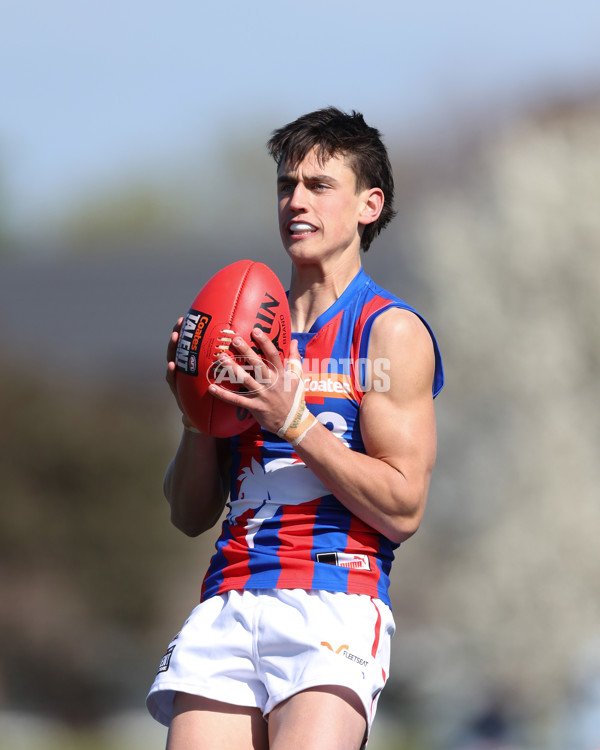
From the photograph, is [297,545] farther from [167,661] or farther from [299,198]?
[299,198]

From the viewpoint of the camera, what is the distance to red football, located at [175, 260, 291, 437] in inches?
79.3

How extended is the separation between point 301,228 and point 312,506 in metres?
0.69

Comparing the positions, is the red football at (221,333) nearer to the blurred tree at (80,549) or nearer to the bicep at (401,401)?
the bicep at (401,401)

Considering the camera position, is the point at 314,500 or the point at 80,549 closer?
the point at 314,500

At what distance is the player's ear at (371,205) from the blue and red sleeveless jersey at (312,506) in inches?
9.9

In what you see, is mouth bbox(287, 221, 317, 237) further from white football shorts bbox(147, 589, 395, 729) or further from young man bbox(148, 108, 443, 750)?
white football shorts bbox(147, 589, 395, 729)

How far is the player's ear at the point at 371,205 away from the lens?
91.7 inches

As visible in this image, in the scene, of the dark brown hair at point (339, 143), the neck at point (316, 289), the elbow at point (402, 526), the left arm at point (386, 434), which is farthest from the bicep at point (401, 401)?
the dark brown hair at point (339, 143)

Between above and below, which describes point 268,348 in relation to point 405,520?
above

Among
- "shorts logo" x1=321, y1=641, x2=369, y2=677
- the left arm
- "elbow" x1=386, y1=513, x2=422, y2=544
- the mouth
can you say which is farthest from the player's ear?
"shorts logo" x1=321, y1=641, x2=369, y2=677

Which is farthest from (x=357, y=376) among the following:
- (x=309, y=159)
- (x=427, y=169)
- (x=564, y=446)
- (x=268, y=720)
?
(x=427, y=169)

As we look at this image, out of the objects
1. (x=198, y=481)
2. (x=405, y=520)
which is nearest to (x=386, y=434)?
(x=405, y=520)

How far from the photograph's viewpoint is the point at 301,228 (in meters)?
2.22

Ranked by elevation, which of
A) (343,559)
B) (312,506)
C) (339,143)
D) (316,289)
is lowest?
(343,559)
